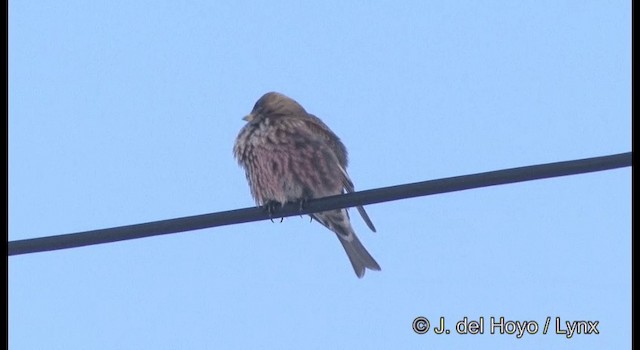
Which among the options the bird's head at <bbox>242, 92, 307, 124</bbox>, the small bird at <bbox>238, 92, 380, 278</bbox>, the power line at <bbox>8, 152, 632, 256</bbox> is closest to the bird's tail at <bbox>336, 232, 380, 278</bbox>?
the small bird at <bbox>238, 92, 380, 278</bbox>

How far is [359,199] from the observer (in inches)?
200

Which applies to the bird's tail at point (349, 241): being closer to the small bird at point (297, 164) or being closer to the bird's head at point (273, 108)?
the small bird at point (297, 164)

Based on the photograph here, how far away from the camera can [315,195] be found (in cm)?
776

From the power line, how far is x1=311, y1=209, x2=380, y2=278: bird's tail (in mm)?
2725

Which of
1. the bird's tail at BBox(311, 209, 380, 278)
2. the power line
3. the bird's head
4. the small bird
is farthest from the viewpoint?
the bird's head

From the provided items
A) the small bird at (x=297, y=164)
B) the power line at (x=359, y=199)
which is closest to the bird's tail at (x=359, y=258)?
the small bird at (x=297, y=164)

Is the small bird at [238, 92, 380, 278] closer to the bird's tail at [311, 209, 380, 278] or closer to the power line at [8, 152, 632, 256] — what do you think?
the bird's tail at [311, 209, 380, 278]

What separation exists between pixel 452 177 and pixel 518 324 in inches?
107

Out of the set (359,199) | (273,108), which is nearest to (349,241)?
(273,108)

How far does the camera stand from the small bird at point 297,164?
7.64 metres

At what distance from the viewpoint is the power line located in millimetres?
4535
